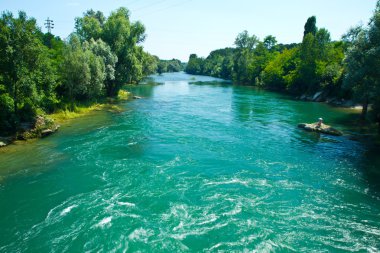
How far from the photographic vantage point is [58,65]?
42250mm

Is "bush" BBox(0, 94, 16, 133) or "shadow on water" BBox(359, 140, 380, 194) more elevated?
"bush" BBox(0, 94, 16, 133)

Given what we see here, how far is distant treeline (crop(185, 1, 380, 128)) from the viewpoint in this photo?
32969 millimetres

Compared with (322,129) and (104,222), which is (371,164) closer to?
(322,129)

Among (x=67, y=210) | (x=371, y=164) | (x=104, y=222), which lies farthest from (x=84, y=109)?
(x=371, y=164)

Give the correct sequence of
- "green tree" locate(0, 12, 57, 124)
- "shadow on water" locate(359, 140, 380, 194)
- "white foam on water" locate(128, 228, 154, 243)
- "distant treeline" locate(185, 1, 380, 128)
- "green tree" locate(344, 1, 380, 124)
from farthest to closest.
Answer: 1. "distant treeline" locate(185, 1, 380, 128)
2. "green tree" locate(344, 1, 380, 124)
3. "green tree" locate(0, 12, 57, 124)
4. "shadow on water" locate(359, 140, 380, 194)
5. "white foam on water" locate(128, 228, 154, 243)

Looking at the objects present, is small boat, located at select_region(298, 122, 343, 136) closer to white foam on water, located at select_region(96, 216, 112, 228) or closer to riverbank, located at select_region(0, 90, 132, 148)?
white foam on water, located at select_region(96, 216, 112, 228)

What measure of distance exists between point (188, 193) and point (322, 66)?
63.8 m

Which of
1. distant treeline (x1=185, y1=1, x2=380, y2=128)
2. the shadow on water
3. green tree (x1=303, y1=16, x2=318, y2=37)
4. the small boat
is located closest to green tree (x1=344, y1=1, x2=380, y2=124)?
distant treeline (x1=185, y1=1, x2=380, y2=128)

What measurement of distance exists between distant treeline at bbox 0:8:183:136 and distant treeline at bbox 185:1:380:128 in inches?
1488

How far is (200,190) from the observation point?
1903 cm

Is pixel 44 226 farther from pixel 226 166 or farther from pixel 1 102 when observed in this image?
pixel 1 102

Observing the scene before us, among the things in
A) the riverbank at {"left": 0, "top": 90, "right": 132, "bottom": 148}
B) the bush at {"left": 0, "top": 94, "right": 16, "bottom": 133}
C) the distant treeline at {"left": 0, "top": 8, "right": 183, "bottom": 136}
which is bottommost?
the riverbank at {"left": 0, "top": 90, "right": 132, "bottom": 148}

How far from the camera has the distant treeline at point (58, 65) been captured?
28922mm

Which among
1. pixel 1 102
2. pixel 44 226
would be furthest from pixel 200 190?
pixel 1 102
